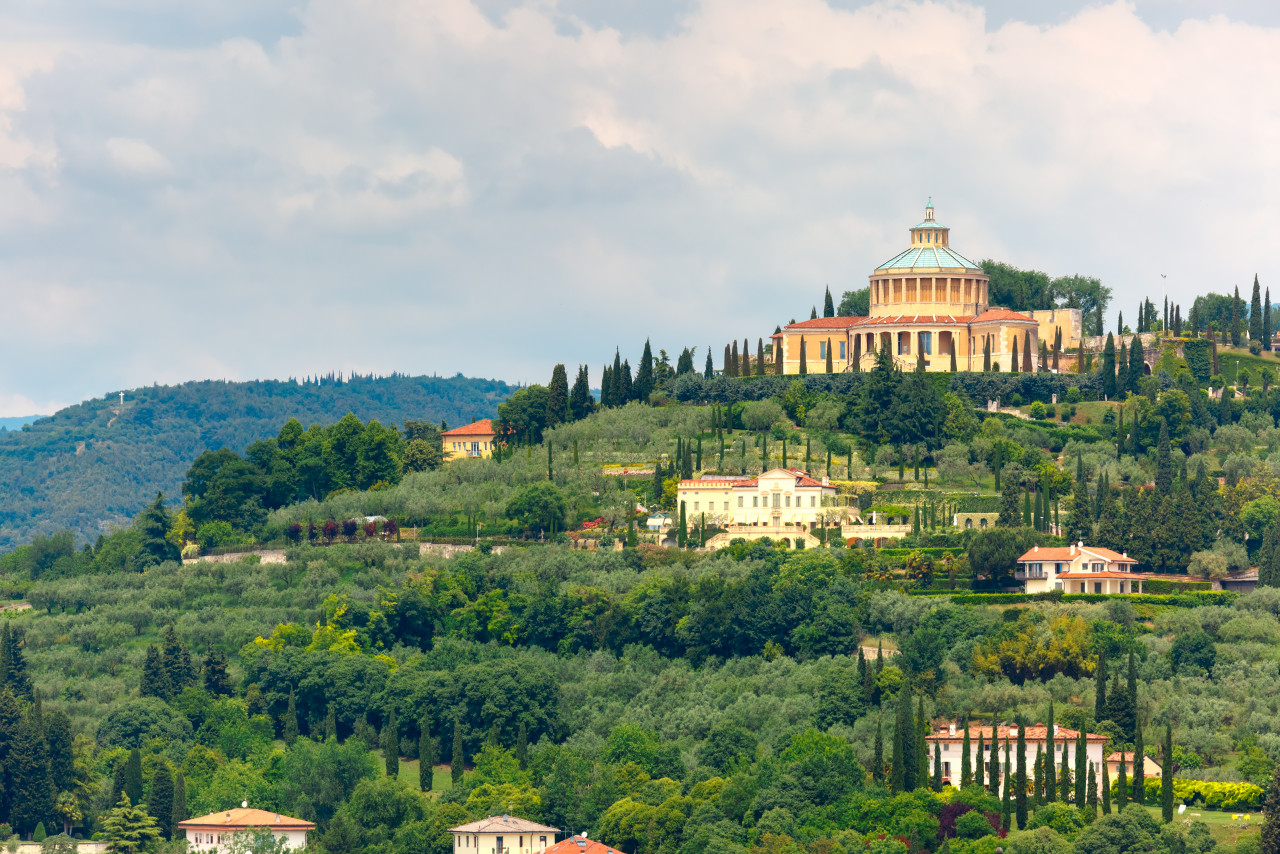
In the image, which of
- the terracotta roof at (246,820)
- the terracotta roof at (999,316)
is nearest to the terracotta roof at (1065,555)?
the terracotta roof at (246,820)

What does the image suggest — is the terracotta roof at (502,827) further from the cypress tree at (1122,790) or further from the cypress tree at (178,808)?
the cypress tree at (1122,790)

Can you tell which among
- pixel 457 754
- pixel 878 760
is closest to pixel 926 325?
pixel 457 754

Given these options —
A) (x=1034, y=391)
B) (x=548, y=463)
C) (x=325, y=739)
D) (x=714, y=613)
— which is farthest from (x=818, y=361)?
(x=325, y=739)

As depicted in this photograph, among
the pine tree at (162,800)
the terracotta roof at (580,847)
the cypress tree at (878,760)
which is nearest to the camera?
the terracotta roof at (580,847)

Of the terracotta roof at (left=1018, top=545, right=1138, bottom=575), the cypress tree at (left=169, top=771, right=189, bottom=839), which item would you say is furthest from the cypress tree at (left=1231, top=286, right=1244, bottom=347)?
the cypress tree at (left=169, top=771, right=189, bottom=839)

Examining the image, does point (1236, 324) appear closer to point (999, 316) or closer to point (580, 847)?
point (999, 316)

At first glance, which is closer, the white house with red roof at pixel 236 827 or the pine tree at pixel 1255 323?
the white house with red roof at pixel 236 827
